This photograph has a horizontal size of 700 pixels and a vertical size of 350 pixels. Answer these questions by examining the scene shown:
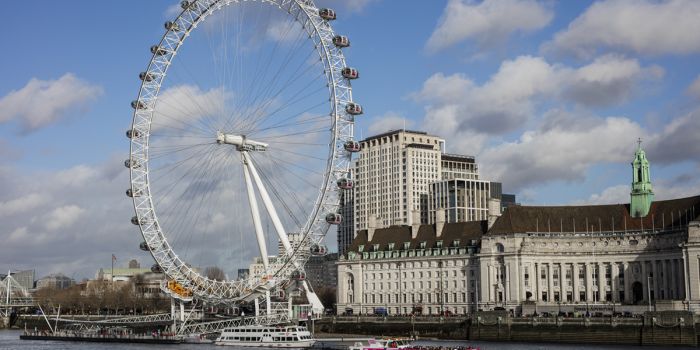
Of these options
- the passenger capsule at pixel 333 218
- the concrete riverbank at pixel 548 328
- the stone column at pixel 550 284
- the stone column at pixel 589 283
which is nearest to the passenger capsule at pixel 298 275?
the passenger capsule at pixel 333 218

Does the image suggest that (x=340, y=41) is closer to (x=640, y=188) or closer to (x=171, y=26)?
(x=171, y=26)

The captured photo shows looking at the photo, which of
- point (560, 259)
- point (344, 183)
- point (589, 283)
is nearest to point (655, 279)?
point (589, 283)

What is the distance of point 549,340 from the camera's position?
105875mm

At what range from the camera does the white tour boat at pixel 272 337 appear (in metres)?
100

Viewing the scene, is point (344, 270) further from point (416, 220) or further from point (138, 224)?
point (138, 224)

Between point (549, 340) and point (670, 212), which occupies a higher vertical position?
point (670, 212)

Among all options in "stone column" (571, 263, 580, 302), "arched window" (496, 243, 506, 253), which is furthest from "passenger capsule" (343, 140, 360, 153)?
"stone column" (571, 263, 580, 302)

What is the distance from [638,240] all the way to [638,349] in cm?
4299

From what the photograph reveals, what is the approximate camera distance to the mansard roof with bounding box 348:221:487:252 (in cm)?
14450

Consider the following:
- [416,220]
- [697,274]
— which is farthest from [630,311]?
[416,220]

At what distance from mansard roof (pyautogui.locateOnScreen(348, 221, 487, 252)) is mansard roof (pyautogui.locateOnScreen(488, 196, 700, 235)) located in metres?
6.07

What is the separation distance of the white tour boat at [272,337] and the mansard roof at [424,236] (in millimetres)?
46978

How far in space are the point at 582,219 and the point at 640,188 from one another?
9603 mm

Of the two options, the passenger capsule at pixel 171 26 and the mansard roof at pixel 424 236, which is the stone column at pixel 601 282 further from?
the passenger capsule at pixel 171 26
